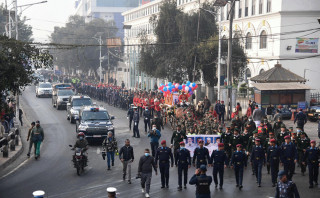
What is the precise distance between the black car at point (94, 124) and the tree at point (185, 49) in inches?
687

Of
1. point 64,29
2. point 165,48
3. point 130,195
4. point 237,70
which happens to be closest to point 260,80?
point 237,70

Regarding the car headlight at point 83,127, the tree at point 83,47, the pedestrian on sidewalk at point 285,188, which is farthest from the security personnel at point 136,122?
the tree at point 83,47

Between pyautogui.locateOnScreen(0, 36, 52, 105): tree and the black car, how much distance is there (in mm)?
6139

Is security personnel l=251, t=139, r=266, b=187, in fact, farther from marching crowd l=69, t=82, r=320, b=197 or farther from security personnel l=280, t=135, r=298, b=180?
security personnel l=280, t=135, r=298, b=180

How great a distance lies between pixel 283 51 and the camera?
2024 inches

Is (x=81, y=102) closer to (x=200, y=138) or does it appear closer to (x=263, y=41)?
(x=200, y=138)

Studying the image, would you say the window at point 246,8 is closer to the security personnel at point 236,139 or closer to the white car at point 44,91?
the white car at point 44,91

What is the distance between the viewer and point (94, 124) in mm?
23641

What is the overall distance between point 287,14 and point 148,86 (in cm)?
3387

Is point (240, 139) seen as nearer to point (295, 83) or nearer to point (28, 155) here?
point (28, 155)

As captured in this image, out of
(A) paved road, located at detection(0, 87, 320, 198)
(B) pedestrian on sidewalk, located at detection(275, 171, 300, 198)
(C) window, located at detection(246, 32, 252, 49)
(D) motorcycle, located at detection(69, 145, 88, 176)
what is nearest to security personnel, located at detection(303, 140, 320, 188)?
(A) paved road, located at detection(0, 87, 320, 198)

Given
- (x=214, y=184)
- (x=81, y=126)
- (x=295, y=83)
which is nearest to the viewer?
(x=214, y=184)

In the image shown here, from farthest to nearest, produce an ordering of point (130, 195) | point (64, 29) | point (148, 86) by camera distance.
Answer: point (64, 29), point (148, 86), point (130, 195)

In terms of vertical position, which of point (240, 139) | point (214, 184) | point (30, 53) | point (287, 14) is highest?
point (287, 14)
